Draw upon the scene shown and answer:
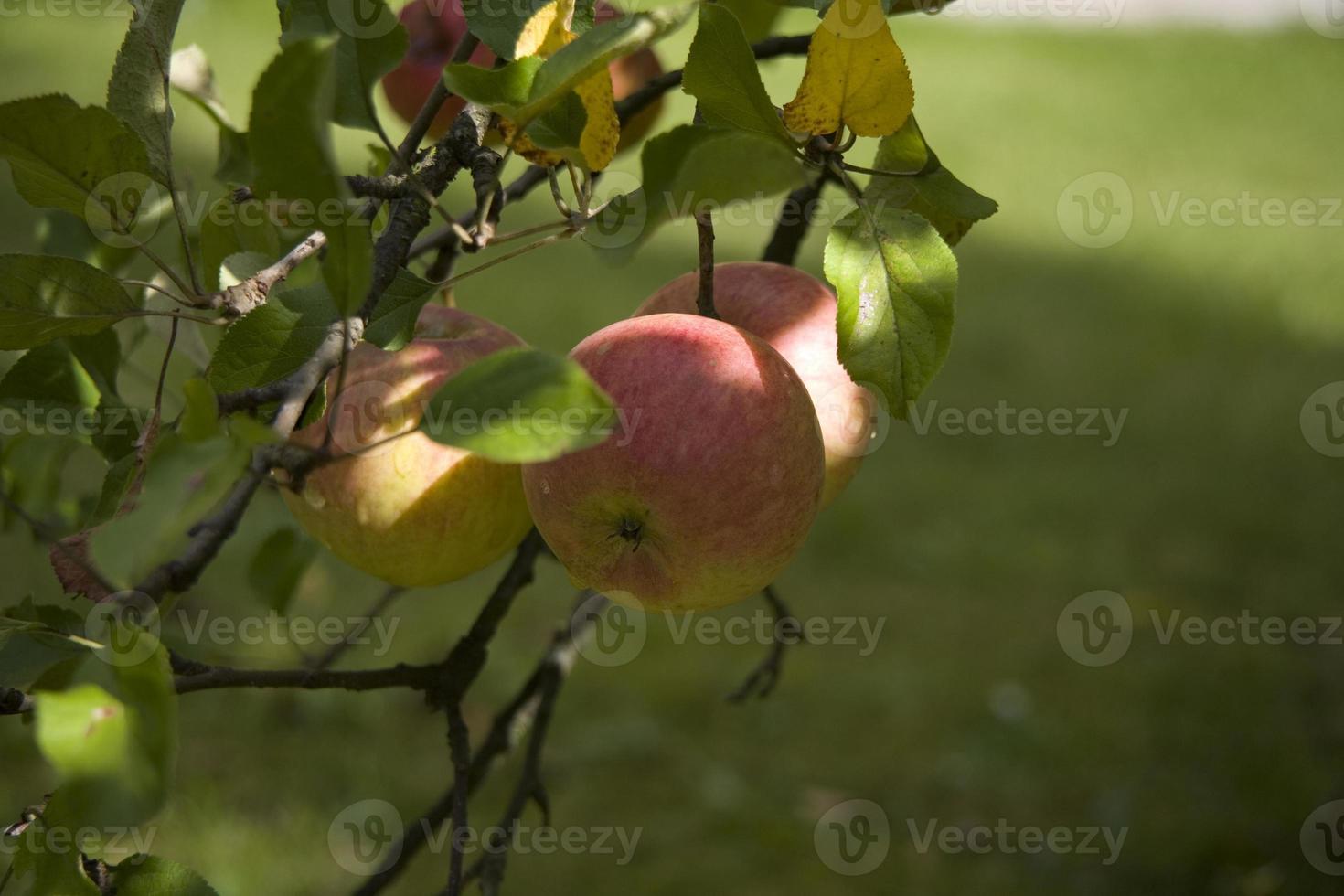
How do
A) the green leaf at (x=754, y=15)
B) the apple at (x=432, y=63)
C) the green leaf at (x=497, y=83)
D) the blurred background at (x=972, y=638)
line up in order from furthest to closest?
1. the blurred background at (x=972, y=638)
2. the apple at (x=432, y=63)
3. the green leaf at (x=754, y=15)
4. the green leaf at (x=497, y=83)

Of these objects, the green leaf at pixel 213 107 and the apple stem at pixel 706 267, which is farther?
the green leaf at pixel 213 107

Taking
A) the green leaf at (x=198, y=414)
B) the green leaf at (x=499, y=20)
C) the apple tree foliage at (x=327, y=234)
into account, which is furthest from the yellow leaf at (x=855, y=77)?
the green leaf at (x=198, y=414)

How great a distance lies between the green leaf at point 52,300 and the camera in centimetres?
41

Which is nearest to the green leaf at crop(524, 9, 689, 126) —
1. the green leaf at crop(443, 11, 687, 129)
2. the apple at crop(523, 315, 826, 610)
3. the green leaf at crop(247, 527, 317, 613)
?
the green leaf at crop(443, 11, 687, 129)

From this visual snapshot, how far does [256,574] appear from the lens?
2.30 ft

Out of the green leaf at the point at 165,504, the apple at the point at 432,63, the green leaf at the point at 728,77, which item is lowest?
the apple at the point at 432,63

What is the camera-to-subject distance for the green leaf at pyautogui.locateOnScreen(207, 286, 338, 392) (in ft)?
1.36

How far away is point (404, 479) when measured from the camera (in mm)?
516

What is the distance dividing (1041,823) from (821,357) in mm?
1044

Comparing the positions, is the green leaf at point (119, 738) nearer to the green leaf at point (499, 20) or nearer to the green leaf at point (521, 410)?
the green leaf at point (521, 410)

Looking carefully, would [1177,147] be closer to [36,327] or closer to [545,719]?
[545,719]

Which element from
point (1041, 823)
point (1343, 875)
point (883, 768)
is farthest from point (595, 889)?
point (1343, 875)

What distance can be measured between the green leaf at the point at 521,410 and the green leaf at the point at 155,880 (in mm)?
185

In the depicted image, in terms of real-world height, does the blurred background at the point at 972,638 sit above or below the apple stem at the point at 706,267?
below
